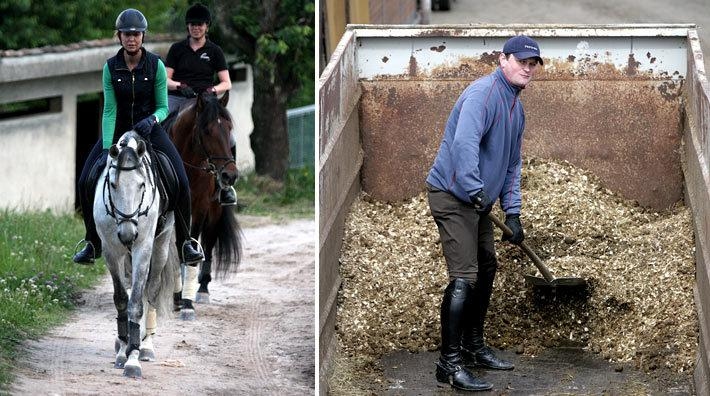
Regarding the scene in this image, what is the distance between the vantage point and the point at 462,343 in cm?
684

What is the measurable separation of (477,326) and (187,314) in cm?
235

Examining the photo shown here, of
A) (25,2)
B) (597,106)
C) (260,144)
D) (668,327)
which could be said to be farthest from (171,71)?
(25,2)

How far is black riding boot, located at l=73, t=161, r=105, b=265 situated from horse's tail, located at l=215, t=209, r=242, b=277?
2.23 metres

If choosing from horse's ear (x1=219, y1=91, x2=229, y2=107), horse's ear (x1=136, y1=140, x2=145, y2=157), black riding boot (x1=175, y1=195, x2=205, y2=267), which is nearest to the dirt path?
black riding boot (x1=175, y1=195, x2=205, y2=267)

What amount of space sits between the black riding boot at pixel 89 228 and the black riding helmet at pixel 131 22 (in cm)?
87

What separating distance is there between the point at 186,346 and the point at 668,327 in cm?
243

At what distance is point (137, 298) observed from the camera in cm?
708

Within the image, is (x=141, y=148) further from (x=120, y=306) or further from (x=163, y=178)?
(x=120, y=306)

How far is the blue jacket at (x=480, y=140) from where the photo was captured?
254 inches

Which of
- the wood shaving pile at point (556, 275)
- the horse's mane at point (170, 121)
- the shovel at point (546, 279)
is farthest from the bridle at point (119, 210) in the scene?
the shovel at point (546, 279)

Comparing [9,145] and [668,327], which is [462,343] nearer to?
[668,327]

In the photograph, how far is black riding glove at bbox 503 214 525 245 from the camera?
6781 mm

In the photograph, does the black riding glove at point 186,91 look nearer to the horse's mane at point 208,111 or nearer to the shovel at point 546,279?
the horse's mane at point 208,111

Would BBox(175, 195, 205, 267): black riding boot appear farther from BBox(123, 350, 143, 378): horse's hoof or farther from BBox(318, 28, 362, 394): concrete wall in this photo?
BBox(123, 350, 143, 378): horse's hoof
